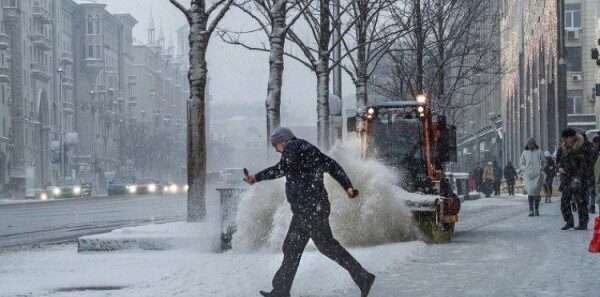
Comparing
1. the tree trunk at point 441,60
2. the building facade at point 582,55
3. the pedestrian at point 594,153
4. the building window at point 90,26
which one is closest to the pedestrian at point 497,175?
the tree trunk at point 441,60

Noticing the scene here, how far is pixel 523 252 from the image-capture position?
14344 millimetres

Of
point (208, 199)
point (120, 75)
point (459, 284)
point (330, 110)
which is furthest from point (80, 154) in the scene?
point (459, 284)

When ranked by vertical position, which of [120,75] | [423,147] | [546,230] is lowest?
[546,230]

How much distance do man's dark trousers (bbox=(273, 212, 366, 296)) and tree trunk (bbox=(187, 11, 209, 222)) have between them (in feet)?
25.5

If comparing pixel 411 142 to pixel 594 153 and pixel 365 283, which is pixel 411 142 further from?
pixel 365 283

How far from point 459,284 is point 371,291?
102 cm

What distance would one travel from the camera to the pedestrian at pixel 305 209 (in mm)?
9328

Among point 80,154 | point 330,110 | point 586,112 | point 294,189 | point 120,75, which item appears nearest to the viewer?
point 294,189

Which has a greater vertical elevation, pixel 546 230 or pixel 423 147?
pixel 423 147

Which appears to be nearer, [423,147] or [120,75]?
[423,147]

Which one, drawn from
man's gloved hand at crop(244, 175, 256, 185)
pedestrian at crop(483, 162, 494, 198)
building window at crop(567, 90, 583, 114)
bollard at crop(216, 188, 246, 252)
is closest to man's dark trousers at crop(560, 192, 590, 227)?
bollard at crop(216, 188, 246, 252)

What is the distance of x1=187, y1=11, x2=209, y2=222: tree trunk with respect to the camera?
56.0ft

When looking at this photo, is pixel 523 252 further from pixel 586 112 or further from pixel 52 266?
pixel 586 112

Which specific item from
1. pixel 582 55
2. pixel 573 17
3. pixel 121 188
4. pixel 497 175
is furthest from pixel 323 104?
pixel 121 188
